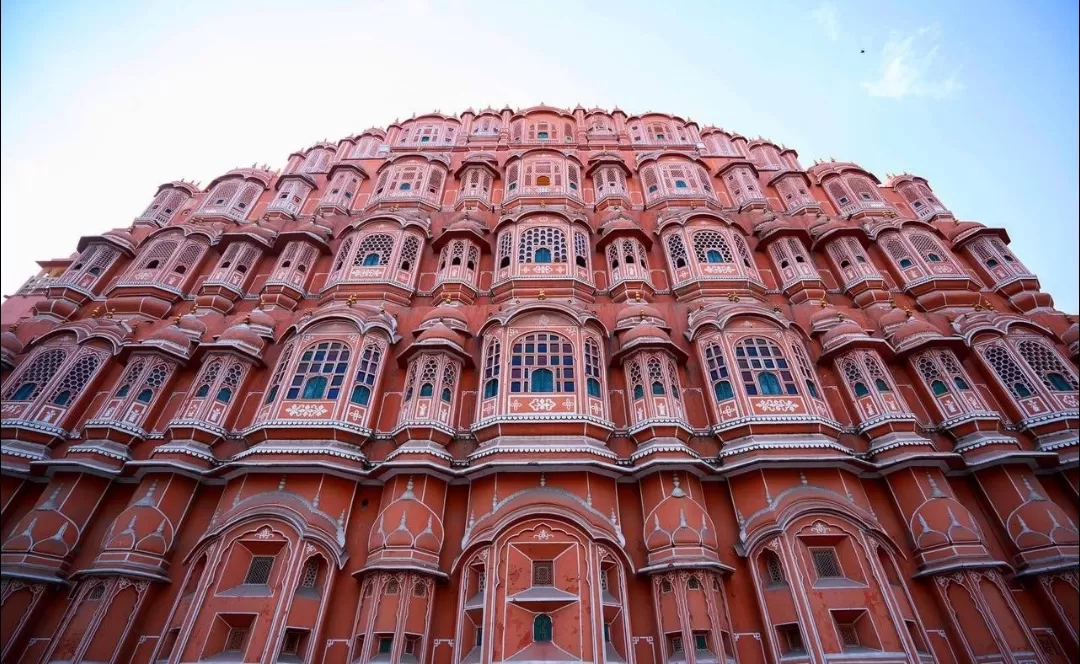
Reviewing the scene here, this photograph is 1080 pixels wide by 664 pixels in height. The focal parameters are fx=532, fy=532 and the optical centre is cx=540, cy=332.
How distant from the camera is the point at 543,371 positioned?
14477 millimetres

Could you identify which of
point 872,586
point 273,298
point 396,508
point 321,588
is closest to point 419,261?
point 273,298

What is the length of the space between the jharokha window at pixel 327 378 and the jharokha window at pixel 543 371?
3.27 metres

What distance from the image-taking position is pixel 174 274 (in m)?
19.3

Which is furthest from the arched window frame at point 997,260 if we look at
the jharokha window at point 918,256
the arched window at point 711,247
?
the arched window at point 711,247

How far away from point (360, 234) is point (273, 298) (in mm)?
3851

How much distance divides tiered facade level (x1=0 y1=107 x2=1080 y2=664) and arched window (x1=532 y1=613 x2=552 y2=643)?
0.05 metres

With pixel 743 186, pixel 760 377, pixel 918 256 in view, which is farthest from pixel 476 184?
pixel 918 256

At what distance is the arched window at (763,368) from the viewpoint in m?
14.1

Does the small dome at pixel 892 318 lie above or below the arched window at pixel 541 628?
Answer: above

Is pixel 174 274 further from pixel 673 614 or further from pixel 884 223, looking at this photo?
pixel 884 223

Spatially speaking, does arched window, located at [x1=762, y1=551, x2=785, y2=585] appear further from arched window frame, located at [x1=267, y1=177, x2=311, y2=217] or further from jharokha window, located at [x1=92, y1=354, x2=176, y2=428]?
arched window frame, located at [x1=267, y1=177, x2=311, y2=217]

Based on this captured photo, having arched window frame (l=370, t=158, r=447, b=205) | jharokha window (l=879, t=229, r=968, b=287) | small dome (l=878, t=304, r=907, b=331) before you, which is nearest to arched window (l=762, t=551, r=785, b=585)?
small dome (l=878, t=304, r=907, b=331)

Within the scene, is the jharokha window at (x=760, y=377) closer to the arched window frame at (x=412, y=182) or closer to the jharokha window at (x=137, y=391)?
the arched window frame at (x=412, y=182)

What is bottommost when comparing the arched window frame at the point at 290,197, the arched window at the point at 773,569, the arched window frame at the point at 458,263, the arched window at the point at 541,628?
the arched window at the point at 541,628
